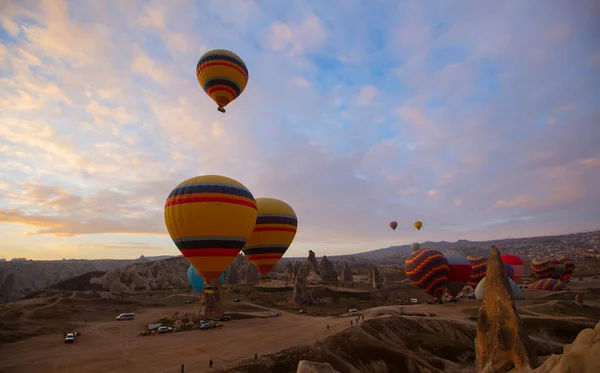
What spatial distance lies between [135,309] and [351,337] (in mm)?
50526

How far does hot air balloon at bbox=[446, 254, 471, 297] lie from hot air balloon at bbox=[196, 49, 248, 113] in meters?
45.9

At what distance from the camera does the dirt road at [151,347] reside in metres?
26.8

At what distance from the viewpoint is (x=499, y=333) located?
57.8 ft

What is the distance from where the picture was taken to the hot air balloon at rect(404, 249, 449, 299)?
53.1 meters

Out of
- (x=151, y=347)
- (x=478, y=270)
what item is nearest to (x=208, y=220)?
(x=151, y=347)

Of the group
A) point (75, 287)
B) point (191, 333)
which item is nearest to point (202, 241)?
point (191, 333)

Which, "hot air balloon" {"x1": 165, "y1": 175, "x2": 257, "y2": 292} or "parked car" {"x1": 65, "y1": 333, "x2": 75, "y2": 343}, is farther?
"parked car" {"x1": 65, "y1": 333, "x2": 75, "y2": 343}

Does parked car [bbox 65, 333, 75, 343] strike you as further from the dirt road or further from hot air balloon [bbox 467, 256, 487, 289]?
hot air balloon [bbox 467, 256, 487, 289]

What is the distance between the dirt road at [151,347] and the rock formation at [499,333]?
736 inches

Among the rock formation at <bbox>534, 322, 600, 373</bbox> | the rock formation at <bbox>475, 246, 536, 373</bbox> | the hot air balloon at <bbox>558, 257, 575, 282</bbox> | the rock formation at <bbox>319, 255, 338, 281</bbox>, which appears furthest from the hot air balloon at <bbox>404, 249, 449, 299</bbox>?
the rock formation at <bbox>319, 255, 338, 281</bbox>

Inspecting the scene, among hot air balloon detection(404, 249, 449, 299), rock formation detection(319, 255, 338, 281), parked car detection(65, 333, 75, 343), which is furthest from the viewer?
rock formation detection(319, 255, 338, 281)

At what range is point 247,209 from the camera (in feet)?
94.2

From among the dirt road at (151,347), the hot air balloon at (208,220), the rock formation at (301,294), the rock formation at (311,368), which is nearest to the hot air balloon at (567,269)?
the rock formation at (301,294)

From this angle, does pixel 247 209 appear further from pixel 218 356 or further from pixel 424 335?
pixel 424 335
